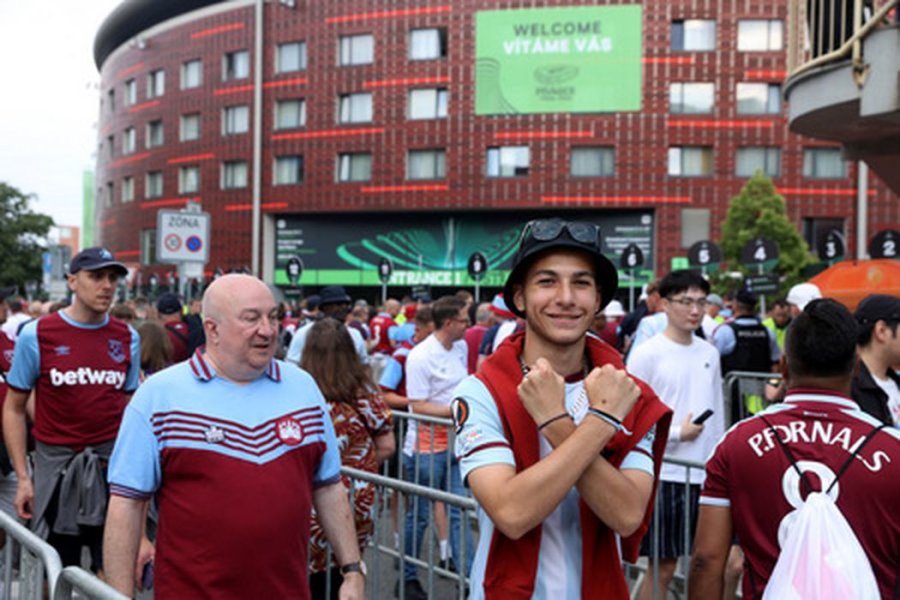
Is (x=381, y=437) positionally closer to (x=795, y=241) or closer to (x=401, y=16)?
(x=795, y=241)

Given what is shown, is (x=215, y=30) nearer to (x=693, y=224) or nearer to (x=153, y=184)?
(x=153, y=184)

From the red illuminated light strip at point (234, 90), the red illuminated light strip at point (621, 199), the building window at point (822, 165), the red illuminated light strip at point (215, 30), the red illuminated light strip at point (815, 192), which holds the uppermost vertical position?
the red illuminated light strip at point (215, 30)

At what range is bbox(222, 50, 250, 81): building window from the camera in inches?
1909

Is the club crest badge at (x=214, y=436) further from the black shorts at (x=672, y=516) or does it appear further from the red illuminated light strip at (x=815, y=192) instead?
the red illuminated light strip at (x=815, y=192)

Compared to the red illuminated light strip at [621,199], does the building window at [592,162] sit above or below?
above

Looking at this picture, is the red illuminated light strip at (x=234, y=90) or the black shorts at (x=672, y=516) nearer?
the black shorts at (x=672, y=516)

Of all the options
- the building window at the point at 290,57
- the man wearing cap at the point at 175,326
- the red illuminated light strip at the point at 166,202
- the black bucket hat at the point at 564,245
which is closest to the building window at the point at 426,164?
the building window at the point at 290,57

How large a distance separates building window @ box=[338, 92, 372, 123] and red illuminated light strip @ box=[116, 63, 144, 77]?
15000mm

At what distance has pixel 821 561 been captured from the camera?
2631 millimetres

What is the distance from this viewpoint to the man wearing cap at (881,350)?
14.2 feet

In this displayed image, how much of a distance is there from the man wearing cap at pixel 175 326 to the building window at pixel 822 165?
36623 mm

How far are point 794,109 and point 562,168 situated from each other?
1291 inches

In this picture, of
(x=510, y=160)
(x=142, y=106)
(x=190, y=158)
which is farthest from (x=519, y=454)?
(x=142, y=106)

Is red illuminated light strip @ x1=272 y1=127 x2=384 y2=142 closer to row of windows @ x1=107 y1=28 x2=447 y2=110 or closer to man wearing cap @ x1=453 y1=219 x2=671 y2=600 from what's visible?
row of windows @ x1=107 y1=28 x2=447 y2=110
